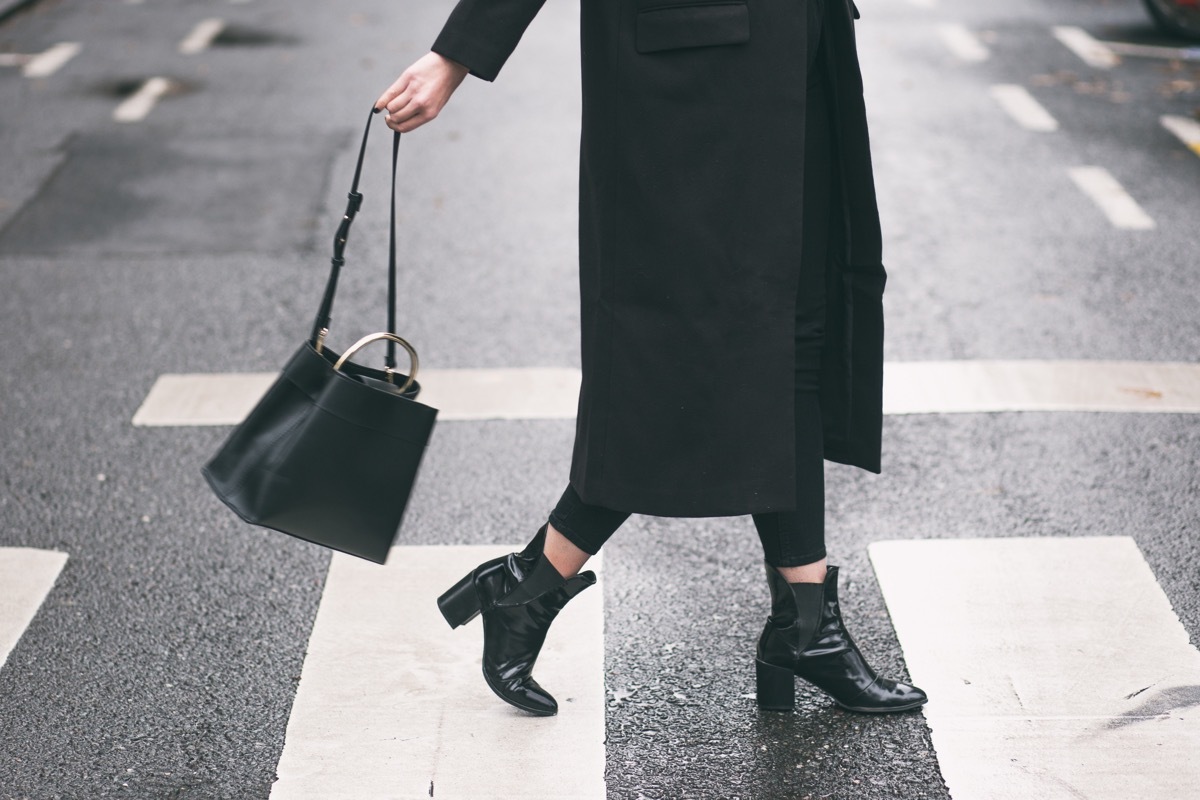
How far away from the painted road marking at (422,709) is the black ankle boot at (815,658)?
37cm

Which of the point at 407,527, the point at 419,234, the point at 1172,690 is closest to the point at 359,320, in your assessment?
the point at 419,234

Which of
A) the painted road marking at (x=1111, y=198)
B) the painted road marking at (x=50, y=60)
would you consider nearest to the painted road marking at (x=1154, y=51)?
the painted road marking at (x=1111, y=198)

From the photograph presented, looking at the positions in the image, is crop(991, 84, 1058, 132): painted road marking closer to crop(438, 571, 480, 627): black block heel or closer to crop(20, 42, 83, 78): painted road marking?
crop(438, 571, 480, 627): black block heel

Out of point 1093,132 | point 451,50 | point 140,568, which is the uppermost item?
point 451,50

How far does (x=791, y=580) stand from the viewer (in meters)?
2.71

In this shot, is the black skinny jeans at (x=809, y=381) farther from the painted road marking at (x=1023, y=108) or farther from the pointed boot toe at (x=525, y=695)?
the painted road marking at (x=1023, y=108)

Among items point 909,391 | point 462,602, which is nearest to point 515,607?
point 462,602

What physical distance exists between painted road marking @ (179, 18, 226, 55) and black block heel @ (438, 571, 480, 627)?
7.41 metres

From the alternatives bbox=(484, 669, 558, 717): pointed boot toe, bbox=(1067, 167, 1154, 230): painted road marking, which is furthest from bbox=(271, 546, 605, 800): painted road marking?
bbox=(1067, 167, 1154, 230): painted road marking

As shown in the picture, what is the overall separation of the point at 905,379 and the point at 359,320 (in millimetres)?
1911

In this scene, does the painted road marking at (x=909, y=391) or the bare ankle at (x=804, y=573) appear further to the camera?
the painted road marking at (x=909, y=391)

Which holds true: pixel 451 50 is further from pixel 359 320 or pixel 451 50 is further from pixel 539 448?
pixel 359 320

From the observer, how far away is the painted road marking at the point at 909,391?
4285mm

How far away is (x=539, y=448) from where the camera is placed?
4.09 meters
